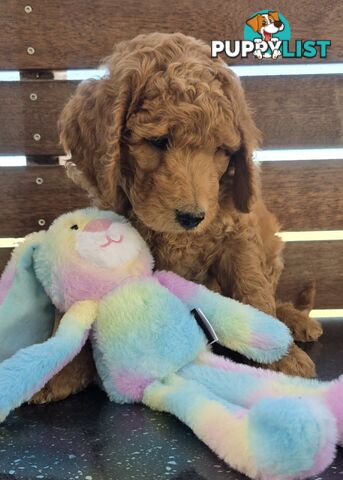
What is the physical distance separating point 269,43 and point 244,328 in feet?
3.54

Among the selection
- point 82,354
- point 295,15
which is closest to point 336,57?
point 295,15

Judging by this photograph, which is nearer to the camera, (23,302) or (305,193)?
(23,302)

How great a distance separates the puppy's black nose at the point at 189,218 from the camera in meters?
1.12

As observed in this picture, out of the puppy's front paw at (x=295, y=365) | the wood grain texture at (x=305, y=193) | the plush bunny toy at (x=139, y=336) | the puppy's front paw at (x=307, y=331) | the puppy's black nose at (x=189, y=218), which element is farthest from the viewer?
the wood grain texture at (x=305, y=193)

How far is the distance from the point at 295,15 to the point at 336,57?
19cm

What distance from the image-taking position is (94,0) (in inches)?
69.5

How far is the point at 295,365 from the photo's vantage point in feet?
4.05

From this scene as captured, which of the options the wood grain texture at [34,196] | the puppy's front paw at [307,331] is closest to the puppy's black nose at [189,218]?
the puppy's front paw at [307,331]

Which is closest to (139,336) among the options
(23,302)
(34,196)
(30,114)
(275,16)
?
(23,302)

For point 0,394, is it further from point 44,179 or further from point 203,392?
point 44,179

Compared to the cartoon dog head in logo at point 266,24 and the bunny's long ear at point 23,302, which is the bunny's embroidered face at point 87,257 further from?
the cartoon dog head in logo at point 266,24

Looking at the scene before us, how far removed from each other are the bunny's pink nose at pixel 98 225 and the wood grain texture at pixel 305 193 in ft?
2.75

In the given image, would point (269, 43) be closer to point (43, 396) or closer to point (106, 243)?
point (106, 243)

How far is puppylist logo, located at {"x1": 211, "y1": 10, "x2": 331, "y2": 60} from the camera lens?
71.1 inches
